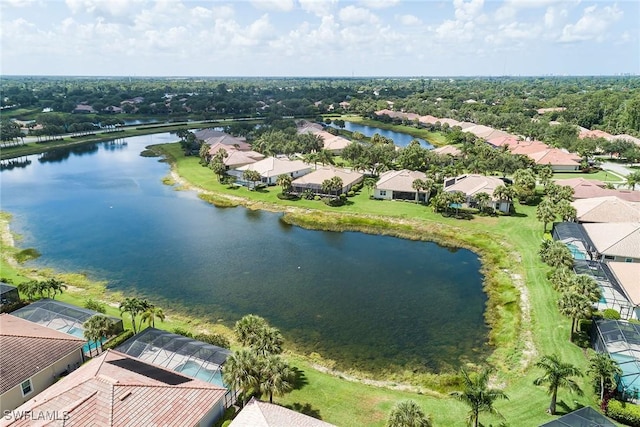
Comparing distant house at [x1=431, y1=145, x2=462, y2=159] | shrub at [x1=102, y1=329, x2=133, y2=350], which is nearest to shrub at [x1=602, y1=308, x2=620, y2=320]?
shrub at [x1=102, y1=329, x2=133, y2=350]

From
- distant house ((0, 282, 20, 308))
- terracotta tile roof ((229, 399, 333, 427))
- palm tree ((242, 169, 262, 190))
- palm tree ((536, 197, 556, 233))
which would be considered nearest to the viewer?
terracotta tile roof ((229, 399, 333, 427))

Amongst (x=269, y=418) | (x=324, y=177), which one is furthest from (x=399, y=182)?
(x=269, y=418)

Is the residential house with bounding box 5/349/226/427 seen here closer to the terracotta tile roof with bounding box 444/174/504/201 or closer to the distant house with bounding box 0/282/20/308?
the distant house with bounding box 0/282/20/308

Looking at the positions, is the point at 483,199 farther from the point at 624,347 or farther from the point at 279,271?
the point at 624,347

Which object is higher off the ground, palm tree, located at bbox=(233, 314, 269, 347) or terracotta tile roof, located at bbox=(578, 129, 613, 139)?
terracotta tile roof, located at bbox=(578, 129, 613, 139)

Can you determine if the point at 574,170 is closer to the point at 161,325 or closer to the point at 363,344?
the point at 363,344

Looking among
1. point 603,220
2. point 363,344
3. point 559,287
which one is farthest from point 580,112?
point 363,344

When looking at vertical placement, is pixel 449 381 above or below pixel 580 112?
below
